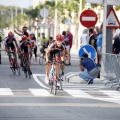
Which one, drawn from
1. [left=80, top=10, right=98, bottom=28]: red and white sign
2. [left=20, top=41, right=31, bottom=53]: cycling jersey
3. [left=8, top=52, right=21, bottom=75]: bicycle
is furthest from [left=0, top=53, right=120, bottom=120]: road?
[left=80, top=10, right=98, bottom=28]: red and white sign

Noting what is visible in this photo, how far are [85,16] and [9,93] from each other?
8.63 metres

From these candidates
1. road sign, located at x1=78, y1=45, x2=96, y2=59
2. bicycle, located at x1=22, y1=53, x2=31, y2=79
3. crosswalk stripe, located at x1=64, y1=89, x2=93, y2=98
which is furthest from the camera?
bicycle, located at x1=22, y1=53, x2=31, y2=79

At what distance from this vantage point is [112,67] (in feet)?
77.8

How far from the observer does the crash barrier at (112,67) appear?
22978mm

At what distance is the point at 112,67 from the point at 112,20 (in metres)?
3.88

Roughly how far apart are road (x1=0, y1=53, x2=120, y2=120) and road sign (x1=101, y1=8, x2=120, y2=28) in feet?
10.9

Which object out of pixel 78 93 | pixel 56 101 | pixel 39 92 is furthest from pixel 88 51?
pixel 56 101

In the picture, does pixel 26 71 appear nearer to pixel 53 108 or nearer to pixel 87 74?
pixel 87 74

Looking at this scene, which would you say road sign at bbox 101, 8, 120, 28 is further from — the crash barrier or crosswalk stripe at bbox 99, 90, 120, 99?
crosswalk stripe at bbox 99, 90, 120, 99

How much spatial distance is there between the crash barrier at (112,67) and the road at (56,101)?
14.2 inches

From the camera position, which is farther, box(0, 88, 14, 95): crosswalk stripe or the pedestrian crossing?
box(0, 88, 14, 95): crosswalk stripe

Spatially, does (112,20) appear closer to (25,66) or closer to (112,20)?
(112,20)

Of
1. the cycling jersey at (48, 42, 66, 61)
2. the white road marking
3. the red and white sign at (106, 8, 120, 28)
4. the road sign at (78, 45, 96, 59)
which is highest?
the red and white sign at (106, 8, 120, 28)

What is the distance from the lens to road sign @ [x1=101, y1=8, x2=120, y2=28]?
26.9 metres
